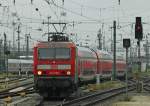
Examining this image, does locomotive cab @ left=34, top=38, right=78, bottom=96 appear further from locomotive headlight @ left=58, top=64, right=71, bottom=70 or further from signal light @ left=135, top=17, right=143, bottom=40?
signal light @ left=135, top=17, right=143, bottom=40

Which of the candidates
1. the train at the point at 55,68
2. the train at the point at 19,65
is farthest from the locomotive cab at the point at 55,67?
the train at the point at 19,65

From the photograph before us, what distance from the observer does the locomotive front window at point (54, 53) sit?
84.2 feet

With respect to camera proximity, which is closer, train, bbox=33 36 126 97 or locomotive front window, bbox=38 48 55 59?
train, bbox=33 36 126 97

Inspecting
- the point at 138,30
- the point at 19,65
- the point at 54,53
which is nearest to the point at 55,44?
the point at 54,53

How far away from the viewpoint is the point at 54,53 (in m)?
25.8

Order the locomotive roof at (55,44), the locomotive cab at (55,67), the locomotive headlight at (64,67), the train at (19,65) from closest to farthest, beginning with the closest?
the locomotive cab at (55,67) → the locomotive headlight at (64,67) → the locomotive roof at (55,44) → the train at (19,65)

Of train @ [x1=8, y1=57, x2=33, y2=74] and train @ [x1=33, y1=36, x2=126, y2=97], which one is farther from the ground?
train @ [x1=33, y1=36, x2=126, y2=97]

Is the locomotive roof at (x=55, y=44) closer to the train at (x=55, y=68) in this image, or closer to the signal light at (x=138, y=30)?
the train at (x=55, y=68)

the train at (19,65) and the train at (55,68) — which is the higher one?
the train at (55,68)

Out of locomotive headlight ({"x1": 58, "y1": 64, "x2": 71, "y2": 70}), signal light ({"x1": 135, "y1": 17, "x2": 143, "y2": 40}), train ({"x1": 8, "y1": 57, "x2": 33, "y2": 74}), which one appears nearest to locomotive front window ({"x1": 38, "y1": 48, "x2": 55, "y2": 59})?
locomotive headlight ({"x1": 58, "y1": 64, "x2": 71, "y2": 70})

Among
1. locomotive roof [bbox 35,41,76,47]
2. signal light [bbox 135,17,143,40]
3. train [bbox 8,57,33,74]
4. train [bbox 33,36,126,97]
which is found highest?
signal light [bbox 135,17,143,40]

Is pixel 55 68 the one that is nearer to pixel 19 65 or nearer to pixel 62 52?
pixel 62 52

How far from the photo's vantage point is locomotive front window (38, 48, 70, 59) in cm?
2567

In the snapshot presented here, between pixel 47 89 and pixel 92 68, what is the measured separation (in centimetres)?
1309
